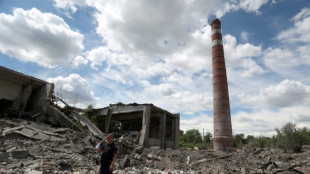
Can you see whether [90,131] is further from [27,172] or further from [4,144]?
[27,172]

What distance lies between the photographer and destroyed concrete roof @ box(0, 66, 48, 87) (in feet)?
38.3

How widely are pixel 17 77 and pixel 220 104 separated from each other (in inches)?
643

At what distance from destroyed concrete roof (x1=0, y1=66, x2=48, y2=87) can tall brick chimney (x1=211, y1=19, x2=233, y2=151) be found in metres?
14.7

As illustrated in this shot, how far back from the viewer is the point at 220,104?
58.6ft

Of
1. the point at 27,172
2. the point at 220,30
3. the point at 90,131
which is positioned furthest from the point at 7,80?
the point at 220,30

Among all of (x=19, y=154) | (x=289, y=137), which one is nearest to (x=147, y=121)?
(x=19, y=154)

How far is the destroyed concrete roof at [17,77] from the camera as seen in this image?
38.3 feet

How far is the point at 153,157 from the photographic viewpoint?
913cm

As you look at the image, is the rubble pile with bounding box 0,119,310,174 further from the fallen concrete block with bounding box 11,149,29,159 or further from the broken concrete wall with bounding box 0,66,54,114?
the broken concrete wall with bounding box 0,66,54,114

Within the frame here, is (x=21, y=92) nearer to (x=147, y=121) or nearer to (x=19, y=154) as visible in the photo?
(x=19, y=154)

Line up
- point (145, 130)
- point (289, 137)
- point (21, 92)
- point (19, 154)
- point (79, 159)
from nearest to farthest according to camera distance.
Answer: point (19, 154)
point (79, 159)
point (145, 130)
point (21, 92)
point (289, 137)

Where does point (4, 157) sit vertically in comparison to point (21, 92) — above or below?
below

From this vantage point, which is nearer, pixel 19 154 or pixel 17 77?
pixel 19 154

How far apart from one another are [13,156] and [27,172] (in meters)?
1.56
